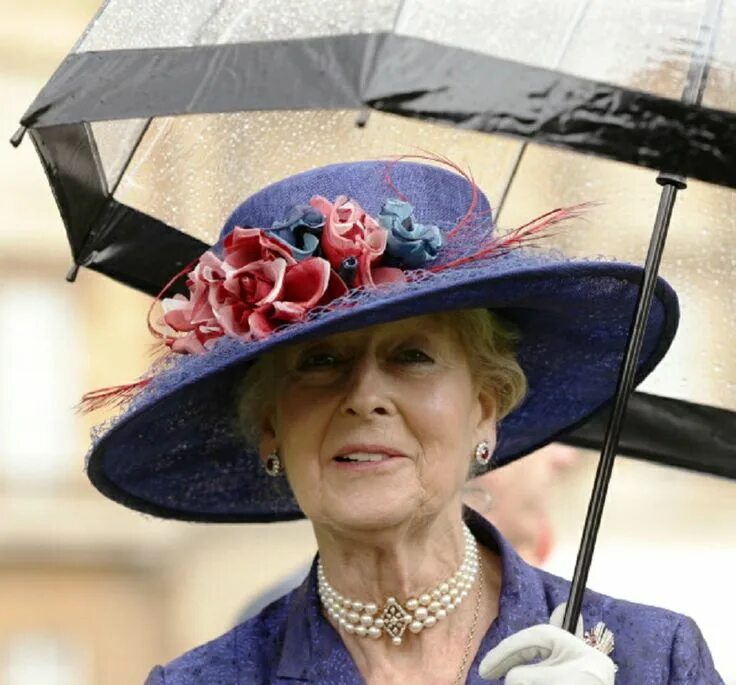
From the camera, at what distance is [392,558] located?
3.07 m

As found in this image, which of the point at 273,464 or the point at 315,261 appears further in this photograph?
the point at 273,464

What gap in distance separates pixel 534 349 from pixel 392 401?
1.46ft

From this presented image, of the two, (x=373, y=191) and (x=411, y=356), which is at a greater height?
(x=373, y=191)

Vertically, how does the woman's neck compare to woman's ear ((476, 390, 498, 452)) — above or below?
below

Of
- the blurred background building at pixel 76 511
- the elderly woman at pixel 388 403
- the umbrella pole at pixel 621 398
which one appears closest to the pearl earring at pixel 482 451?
the elderly woman at pixel 388 403

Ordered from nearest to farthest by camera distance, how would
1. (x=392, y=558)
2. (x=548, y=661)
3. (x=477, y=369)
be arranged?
(x=548, y=661), (x=392, y=558), (x=477, y=369)

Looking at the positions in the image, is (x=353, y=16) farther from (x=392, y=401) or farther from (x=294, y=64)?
(x=392, y=401)

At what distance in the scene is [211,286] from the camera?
3078mm

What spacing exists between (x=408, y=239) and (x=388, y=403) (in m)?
0.24

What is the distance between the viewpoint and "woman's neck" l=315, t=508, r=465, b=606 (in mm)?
3061

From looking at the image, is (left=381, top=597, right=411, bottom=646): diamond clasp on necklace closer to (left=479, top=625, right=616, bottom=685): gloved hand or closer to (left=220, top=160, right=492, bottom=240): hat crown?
(left=479, top=625, right=616, bottom=685): gloved hand

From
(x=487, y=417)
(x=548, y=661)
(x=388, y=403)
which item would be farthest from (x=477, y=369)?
(x=548, y=661)

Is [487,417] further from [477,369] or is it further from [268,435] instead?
[268,435]

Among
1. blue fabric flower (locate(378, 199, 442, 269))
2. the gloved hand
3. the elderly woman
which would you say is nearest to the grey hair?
the elderly woman
